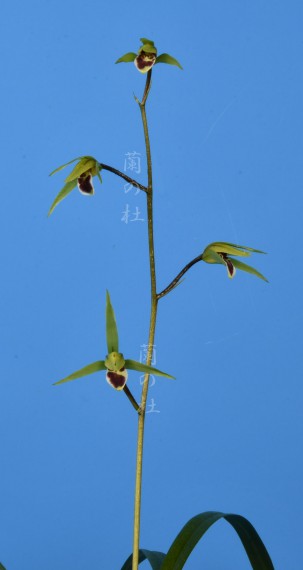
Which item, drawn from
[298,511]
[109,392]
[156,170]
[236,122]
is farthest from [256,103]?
[298,511]

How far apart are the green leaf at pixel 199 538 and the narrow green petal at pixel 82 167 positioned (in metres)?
0.69

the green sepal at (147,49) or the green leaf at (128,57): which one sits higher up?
the green leaf at (128,57)

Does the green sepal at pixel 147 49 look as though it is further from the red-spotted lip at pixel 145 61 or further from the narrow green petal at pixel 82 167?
the narrow green petal at pixel 82 167

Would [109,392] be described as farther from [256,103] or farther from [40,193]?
[256,103]

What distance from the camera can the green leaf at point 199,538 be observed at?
6.14ft

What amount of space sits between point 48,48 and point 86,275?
71 cm

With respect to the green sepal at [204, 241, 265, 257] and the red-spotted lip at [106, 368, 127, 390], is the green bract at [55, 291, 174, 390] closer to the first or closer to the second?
the red-spotted lip at [106, 368, 127, 390]

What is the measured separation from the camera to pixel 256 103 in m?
3.19

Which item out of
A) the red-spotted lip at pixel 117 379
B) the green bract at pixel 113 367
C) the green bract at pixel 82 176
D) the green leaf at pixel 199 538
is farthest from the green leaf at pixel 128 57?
the green leaf at pixel 199 538

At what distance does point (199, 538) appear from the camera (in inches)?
74.5

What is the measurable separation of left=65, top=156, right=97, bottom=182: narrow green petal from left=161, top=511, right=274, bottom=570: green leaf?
0.69 m

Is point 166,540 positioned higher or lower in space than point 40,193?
lower

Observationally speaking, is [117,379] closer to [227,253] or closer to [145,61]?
[227,253]

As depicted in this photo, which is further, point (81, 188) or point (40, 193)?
point (40, 193)
